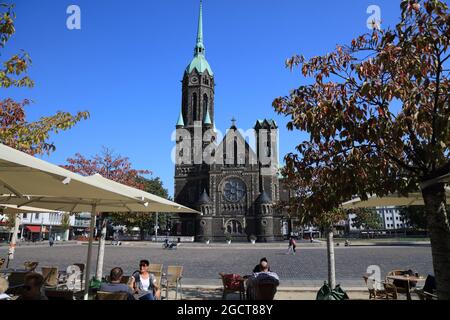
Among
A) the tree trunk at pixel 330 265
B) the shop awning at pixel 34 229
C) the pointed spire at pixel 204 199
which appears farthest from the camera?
the shop awning at pixel 34 229

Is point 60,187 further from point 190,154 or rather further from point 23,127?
point 190,154

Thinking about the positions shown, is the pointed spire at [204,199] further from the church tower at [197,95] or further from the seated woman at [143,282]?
the seated woman at [143,282]

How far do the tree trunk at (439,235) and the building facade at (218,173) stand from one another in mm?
56696

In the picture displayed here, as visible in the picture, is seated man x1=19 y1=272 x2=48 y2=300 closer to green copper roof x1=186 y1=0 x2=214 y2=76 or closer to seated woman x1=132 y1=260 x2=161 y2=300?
seated woman x1=132 y1=260 x2=161 y2=300

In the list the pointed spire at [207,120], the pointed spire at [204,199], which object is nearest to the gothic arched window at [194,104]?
the pointed spire at [207,120]

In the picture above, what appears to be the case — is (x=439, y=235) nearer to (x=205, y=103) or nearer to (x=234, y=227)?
(x=234, y=227)

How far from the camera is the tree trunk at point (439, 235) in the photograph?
12.4ft

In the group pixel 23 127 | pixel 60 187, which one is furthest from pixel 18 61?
pixel 60 187

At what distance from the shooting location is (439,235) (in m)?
3.95

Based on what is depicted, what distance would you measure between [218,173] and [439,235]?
66007 mm

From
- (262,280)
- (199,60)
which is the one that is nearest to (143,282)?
(262,280)

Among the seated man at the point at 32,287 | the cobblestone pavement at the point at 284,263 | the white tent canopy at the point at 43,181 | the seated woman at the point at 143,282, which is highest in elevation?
the white tent canopy at the point at 43,181
